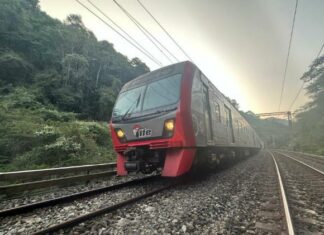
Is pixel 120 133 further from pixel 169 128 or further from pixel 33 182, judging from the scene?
pixel 33 182

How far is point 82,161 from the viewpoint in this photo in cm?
1016

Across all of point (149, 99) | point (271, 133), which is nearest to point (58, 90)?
point (149, 99)

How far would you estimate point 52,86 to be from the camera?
30.3 meters

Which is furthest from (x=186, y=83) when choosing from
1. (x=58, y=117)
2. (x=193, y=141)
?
(x=58, y=117)

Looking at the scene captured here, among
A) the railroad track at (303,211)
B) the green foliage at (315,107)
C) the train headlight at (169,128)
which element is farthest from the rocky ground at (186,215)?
the green foliage at (315,107)

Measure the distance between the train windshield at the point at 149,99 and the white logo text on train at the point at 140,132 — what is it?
328mm

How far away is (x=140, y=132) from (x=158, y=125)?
0.55 metres

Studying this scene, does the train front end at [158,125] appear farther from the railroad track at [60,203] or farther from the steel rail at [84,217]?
the steel rail at [84,217]

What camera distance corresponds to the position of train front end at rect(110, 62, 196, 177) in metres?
5.45

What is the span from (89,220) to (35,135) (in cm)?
866

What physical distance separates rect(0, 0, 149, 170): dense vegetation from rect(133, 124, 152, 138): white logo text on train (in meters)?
4.77

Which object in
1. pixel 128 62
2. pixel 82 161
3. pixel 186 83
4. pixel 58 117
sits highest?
pixel 128 62

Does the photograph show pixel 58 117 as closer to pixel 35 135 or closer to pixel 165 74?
pixel 35 135

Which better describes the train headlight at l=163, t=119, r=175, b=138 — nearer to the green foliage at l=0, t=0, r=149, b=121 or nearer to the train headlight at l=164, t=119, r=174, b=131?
the train headlight at l=164, t=119, r=174, b=131
